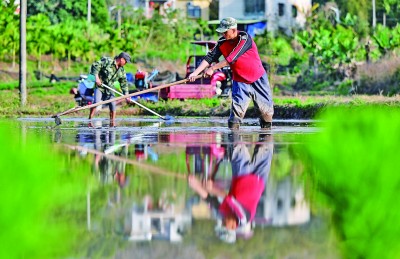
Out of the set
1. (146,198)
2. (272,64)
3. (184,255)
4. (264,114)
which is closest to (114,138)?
(264,114)

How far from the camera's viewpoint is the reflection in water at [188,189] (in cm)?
623

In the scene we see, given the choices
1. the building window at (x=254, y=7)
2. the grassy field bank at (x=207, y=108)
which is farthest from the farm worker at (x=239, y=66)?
the building window at (x=254, y=7)

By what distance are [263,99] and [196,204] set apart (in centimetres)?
1039

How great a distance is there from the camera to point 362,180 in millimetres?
5625

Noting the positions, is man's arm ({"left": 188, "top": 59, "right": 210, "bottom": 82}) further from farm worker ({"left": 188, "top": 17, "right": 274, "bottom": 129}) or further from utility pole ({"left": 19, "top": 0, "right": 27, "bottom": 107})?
utility pole ({"left": 19, "top": 0, "right": 27, "bottom": 107})

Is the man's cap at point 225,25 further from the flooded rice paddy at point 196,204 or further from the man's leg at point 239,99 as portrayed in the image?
the flooded rice paddy at point 196,204

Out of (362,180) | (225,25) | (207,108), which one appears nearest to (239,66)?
(225,25)

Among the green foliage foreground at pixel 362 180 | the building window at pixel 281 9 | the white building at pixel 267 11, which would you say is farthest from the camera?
the building window at pixel 281 9

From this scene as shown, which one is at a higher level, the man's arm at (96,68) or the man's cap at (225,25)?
the man's cap at (225,25)

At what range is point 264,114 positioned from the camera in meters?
17.8

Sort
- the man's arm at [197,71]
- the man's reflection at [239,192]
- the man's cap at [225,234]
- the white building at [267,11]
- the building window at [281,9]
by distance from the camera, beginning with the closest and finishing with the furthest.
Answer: the man's cap at [225,234] → the man's reflection at [239,192] → the man's arm at [197,71] → the white building at [267,11] → the building window at [281,9]

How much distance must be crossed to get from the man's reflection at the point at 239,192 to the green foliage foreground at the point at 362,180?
21.5 inches

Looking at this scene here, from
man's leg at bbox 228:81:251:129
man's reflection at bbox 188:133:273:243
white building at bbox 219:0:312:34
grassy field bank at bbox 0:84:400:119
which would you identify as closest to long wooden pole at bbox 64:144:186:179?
man's reflection at bbox 188:133:273:243

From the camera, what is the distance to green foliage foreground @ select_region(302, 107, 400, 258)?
206 inches
